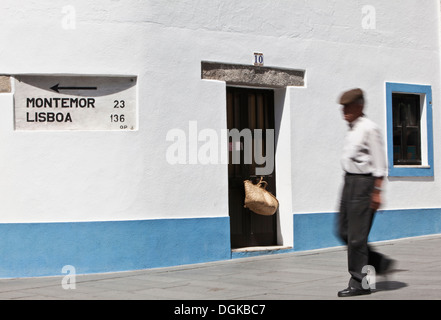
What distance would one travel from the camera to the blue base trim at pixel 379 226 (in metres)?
11.4

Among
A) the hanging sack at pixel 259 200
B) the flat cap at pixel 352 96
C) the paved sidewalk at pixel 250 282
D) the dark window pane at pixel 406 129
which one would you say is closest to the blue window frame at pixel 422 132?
the dark window pane at pixel 406 129

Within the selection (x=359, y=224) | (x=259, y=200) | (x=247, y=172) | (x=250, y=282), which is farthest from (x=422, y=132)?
(x=359, y=224)

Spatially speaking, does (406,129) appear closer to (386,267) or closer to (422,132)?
(422,132)

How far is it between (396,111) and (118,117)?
542 centimetres

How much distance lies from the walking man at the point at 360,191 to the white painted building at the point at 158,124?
3.56 m

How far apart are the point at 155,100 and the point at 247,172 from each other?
212 centimetres

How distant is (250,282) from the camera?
851cm

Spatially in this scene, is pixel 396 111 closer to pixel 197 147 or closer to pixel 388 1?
pixel 388 1

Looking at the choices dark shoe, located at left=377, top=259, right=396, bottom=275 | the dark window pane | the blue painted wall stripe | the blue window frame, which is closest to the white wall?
the blue painted wall stripe

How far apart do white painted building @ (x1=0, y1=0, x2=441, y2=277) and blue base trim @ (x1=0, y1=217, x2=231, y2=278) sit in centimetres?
1

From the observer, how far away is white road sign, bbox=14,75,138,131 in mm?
9891

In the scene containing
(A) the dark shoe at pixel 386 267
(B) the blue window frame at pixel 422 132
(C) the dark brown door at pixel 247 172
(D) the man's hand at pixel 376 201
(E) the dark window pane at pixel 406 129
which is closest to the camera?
(D) the man's hand at pixel 376 201

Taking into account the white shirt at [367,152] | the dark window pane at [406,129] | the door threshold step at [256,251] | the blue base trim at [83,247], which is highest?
the dark window pane at [406,129]

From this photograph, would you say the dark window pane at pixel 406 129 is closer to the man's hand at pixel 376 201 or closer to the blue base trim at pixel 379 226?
the blue base trim at pixel 379 226
